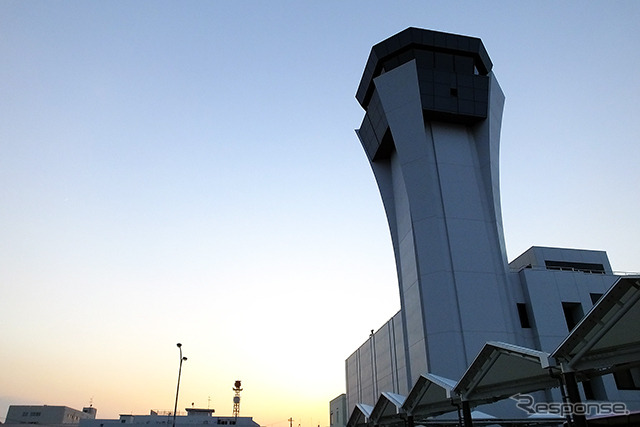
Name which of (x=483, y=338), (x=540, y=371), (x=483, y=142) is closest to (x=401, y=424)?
(x=483, y=338)

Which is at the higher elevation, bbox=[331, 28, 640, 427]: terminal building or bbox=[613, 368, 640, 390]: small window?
bbox=[331, 28, 640, 427]: terminal building

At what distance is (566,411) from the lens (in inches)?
566

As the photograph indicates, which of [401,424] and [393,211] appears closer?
[401,424]

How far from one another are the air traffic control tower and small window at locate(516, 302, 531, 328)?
1310mm

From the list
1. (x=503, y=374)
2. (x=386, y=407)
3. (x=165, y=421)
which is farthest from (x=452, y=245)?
(x=165, y=421)

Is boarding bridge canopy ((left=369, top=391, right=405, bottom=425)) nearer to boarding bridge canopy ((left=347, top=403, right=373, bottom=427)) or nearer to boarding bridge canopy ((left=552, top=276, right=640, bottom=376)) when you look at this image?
boarding bridge canopy ((left=347, top=403, right=373, bottom=427))

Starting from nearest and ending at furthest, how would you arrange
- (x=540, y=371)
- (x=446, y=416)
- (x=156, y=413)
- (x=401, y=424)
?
(x=540, y=371)
(x=401, y=424)
(x=446, y=416)
(x=156, y=413)

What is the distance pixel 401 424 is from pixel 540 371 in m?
17.6

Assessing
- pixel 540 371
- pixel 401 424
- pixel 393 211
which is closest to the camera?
pixel 540 371

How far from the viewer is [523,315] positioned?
40.2 metres

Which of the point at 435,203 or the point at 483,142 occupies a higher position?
the point at 483,142

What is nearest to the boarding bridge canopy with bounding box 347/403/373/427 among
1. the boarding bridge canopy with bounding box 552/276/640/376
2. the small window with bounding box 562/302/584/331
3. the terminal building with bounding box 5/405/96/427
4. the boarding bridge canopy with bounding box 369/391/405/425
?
the boarding bridge canopy with bounding box 369/391/405/425

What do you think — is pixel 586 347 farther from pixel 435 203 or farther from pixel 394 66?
pixel 394 66

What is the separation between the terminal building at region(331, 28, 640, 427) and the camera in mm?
37688
